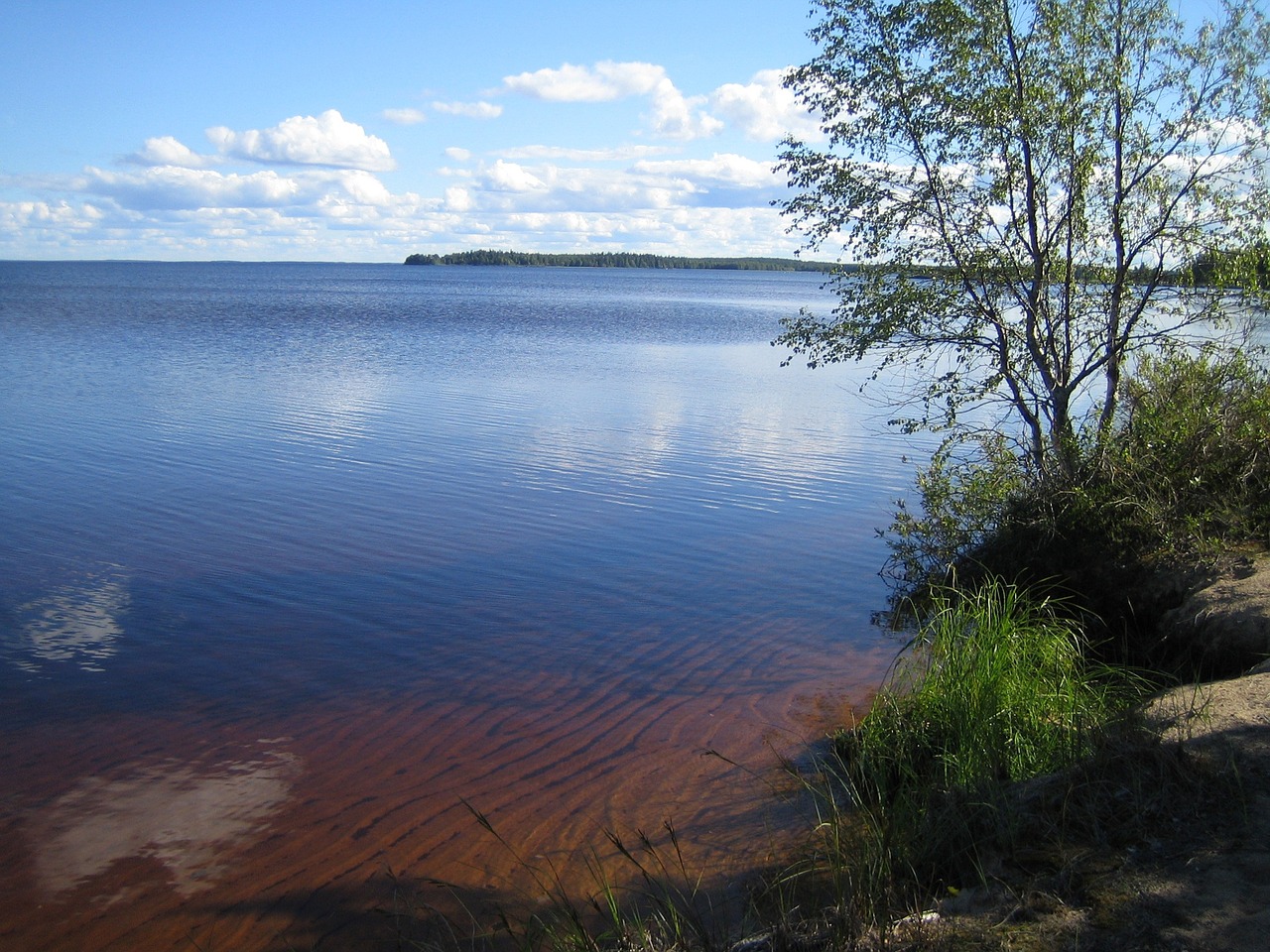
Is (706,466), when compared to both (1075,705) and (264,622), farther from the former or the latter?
(1075,705)

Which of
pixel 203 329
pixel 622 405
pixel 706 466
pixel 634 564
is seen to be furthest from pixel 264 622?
pixel 203 329

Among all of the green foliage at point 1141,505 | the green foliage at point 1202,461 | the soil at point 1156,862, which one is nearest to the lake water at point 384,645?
the green foliage at point 1141,505

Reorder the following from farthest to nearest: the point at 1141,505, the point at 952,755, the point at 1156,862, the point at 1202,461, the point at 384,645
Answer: the point at 384,645 < the point at 1202,461 < the point at 1141,505 < the point at 952,755 < the point at 1156,862

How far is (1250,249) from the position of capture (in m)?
11.4

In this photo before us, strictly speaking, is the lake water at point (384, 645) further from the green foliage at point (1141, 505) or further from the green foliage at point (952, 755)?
the green foliage at point (1141, 505)

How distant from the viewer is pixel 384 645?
9.88 m

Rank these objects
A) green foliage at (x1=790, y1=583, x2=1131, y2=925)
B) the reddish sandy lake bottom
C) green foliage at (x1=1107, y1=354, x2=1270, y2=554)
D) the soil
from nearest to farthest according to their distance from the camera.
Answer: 1. the soil
2. green foliage at (x1=790, y1=583, x2=1131, y2=925)
3. the reddish sandy lake bottom
4. green foliage at (x1=1107, y1=354, x2=1270, y2=554)

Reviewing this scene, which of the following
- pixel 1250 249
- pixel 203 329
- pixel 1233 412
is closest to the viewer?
pixel 1233 412

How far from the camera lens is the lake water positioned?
21.4 ft

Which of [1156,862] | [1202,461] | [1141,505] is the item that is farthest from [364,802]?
[1202,461]

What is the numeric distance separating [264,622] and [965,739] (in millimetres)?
6954

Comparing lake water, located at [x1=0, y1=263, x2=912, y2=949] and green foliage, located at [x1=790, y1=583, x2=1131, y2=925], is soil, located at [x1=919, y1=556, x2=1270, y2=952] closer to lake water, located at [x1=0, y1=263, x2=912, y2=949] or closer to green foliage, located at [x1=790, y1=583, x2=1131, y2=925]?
green foliage, located at [x1=790, y1=583, x2=1131, y2=925]

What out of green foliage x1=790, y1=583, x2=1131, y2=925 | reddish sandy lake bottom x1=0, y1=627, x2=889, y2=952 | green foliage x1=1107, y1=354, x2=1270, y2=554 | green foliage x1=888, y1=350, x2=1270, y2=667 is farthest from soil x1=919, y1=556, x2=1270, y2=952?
green foliage x1=1107, y1=354, x2=1270, y2=554

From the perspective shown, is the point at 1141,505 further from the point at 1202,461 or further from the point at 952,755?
the point at 952,755
